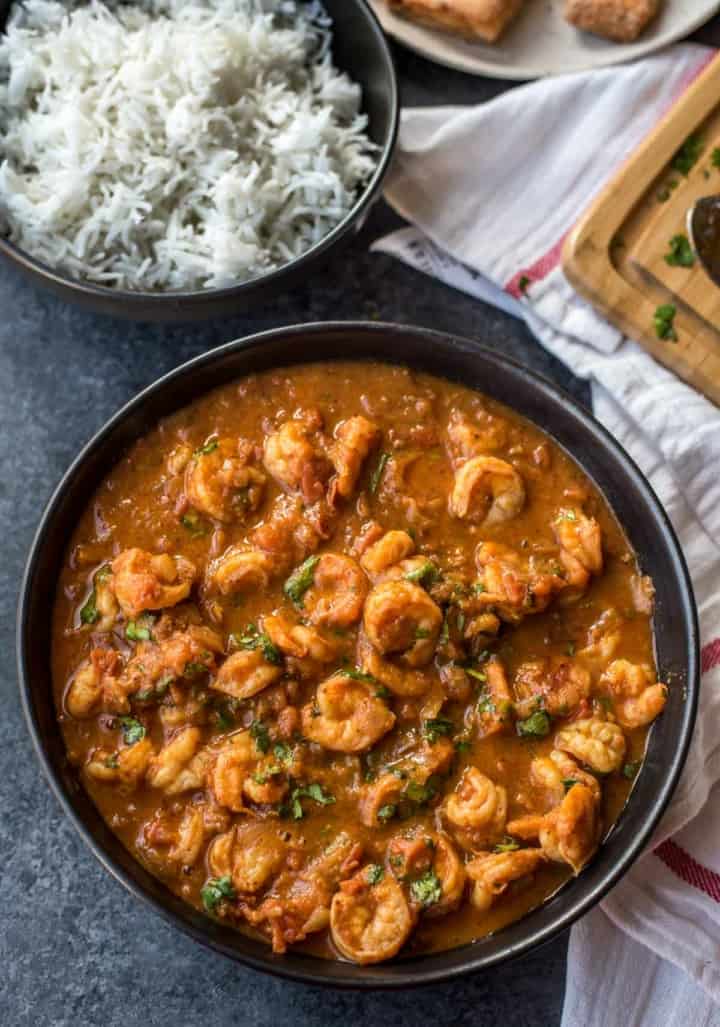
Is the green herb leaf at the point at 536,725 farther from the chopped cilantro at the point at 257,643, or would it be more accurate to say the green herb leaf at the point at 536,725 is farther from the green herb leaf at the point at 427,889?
the chopped cilantro at the point at 257,643

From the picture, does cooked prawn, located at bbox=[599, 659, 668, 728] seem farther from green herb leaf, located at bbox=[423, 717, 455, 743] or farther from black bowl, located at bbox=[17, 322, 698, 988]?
green herb leaf, located at bbox=[423, 717, 455, 743]

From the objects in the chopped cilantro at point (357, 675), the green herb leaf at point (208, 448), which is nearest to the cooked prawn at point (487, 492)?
the chopped cilantro at point (357, 675)

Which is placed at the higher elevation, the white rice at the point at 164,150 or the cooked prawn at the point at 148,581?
the white rice at the point at 164,150

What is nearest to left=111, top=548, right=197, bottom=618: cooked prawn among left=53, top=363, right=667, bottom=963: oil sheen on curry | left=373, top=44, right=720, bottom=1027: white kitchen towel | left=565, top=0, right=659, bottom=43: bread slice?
left=53, top=363, right=667, bottom=963: oil sheen on curry

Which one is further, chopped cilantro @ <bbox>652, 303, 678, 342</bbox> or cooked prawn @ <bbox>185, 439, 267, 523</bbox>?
chopped cilantro @ <bbox>652, 303, 678, 342</bbox>

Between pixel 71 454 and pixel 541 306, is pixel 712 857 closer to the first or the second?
pixel 541 306

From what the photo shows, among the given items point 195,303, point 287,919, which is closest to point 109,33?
point 195,303

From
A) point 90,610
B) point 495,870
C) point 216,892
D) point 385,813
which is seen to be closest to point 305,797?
point 385,813
